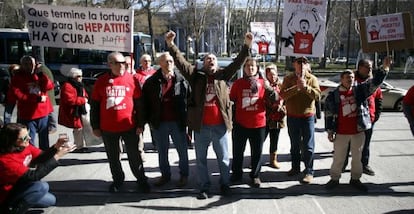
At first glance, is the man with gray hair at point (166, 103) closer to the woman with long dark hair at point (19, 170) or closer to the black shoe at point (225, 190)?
the black shoe at point (225, 190)

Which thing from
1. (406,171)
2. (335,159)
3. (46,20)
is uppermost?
(46,20)

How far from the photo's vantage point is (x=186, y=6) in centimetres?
4522

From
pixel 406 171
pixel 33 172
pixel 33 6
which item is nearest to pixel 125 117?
pixel 33 172

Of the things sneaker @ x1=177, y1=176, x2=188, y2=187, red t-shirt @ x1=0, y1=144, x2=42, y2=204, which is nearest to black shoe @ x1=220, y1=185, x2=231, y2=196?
sneaker @ x1=177, y1=176, x2=188, y2=187

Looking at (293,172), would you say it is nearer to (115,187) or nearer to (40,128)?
(115,187)

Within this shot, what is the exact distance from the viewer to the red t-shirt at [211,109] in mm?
5312

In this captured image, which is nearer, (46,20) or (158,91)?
(158,91)

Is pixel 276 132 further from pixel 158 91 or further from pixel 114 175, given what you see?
pixel 114 175

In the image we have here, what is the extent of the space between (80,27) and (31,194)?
9.82ft

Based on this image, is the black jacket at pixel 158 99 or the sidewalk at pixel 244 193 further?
the black jacket at pixel 158 99

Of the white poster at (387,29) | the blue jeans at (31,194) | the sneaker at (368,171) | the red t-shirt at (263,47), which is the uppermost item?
the white poster at (387,29)

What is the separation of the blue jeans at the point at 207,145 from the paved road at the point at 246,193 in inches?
9.8

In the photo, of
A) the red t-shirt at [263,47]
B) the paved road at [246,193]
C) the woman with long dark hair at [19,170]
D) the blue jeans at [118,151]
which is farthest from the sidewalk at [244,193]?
the red t-shirt at [263,47]

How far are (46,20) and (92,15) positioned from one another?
2.31ft
